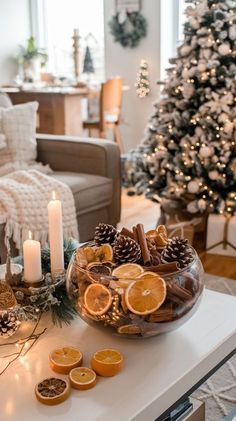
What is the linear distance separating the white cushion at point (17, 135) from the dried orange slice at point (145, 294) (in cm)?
198

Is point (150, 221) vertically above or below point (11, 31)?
below

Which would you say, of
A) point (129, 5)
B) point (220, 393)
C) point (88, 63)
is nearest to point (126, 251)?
point (220, 393)

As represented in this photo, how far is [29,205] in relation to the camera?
8.52ft

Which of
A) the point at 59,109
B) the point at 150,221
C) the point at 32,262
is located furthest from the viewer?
the point at 59,109

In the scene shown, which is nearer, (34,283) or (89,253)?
(89,253)

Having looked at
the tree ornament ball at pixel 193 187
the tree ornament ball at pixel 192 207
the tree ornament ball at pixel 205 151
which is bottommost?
the tree ornament ball at pixel 192 207

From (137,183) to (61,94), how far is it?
49.5 inches

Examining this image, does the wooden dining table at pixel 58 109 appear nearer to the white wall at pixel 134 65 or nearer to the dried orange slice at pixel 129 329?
the white wall at pixel 134 65

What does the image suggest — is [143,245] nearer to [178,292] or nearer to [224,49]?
[178,292]

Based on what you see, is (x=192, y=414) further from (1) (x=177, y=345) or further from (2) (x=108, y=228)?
(2) (x=108, y=228)

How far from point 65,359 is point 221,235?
2.02 meters

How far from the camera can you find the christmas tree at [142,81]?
524cm

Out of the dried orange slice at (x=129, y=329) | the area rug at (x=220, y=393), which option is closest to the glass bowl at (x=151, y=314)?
the dried orange slice at (x=129, y=329)

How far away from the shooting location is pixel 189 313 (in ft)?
4.31
